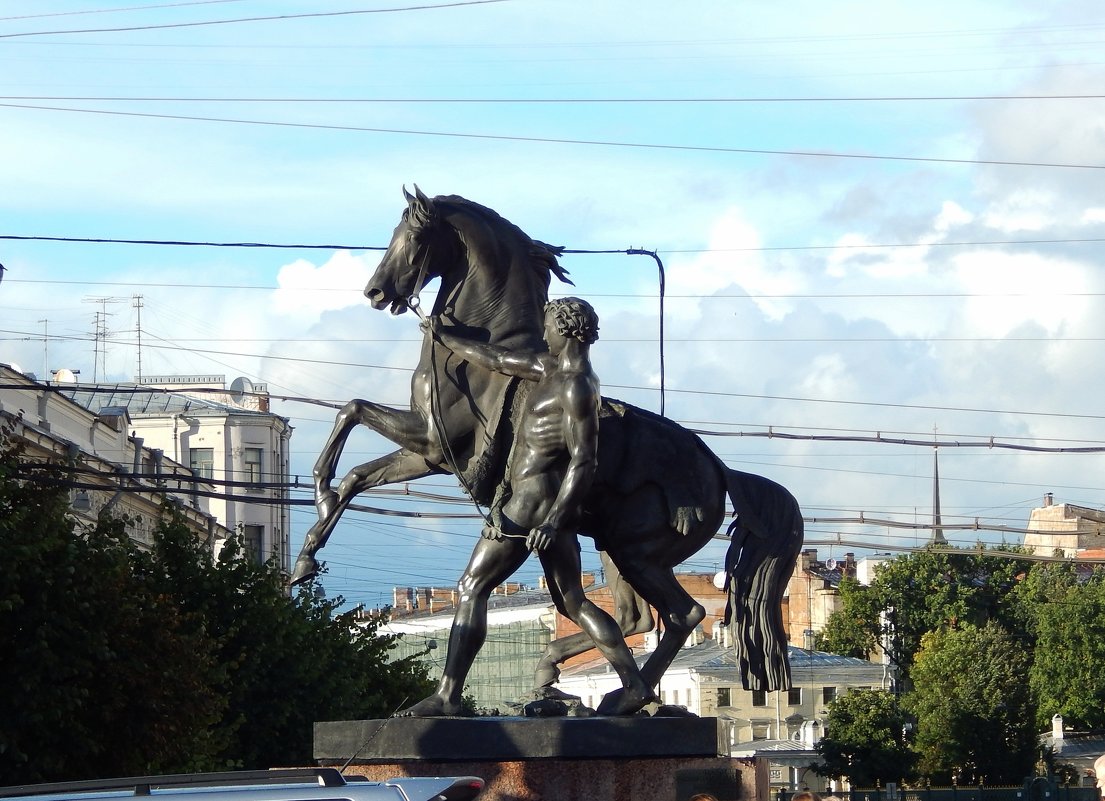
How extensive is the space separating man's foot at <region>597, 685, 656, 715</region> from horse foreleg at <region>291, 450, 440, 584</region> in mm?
1604

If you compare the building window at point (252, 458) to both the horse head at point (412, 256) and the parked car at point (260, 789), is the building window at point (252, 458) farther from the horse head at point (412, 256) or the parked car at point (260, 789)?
the parked car at point (260, 789)

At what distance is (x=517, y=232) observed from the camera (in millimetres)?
10453

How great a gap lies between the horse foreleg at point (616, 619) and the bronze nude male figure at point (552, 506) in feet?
1.82

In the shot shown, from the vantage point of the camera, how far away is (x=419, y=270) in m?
10.3

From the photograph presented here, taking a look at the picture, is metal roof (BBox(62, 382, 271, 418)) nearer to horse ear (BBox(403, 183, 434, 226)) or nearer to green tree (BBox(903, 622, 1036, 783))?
green tree (BBox(903, 622, 1036, 783))

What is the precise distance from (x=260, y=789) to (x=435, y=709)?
3542 mm

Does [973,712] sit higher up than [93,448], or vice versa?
[93,448]

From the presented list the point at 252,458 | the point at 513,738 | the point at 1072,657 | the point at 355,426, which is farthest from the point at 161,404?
the point at 513,738

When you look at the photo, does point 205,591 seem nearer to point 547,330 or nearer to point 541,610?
point 547,330

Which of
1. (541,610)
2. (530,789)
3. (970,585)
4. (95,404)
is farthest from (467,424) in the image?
(541,610)

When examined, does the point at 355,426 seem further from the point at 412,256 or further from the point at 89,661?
the point at 89,661

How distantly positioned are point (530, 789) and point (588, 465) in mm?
1621

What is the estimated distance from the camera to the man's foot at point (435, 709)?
9.52m

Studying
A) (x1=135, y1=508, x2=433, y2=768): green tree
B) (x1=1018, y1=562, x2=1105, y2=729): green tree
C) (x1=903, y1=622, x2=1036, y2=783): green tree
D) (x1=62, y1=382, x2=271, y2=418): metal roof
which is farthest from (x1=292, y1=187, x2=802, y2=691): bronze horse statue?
(x1=1018, y1=562, x2=1105, y2=729): green tree
